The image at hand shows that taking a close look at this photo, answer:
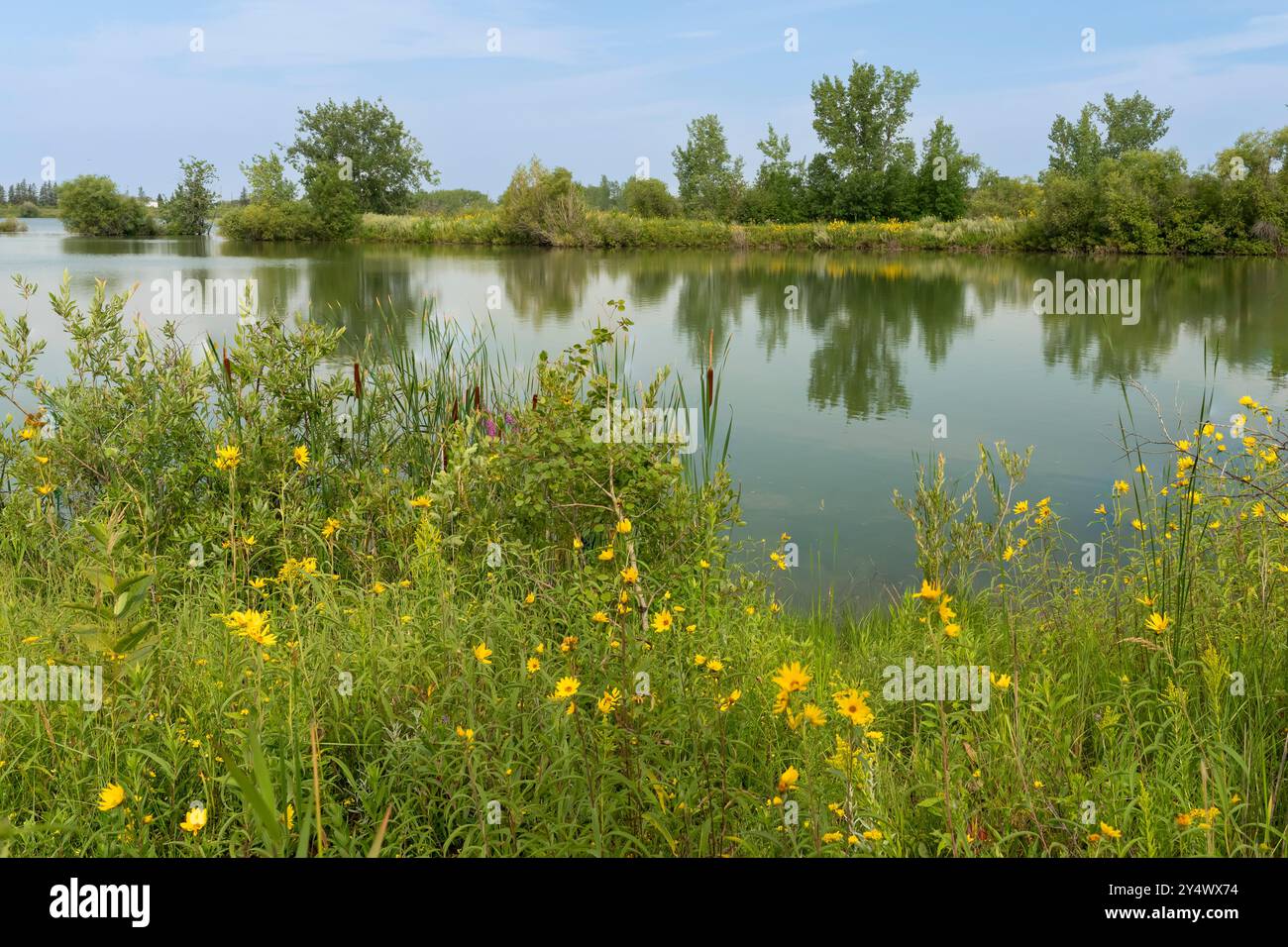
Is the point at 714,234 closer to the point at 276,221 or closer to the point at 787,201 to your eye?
the point at 787,201

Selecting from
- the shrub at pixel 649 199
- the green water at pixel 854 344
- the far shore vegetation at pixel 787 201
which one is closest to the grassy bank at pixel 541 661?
the green water at pixel 854 344

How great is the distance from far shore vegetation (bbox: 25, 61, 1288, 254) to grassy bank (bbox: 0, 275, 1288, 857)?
29985 millimetres

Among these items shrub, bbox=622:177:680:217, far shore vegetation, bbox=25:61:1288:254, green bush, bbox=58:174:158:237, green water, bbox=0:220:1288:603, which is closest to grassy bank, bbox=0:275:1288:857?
green water, bbox=0:220:1288:603

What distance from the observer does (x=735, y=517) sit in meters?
4.07

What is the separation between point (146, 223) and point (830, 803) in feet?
153

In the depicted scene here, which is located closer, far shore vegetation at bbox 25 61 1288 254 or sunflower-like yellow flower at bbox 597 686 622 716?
sunflower-like yellow flower at bbox 597 686 622 716

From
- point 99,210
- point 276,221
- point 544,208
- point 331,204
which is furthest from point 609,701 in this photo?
point 99,210

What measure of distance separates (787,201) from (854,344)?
27.8 m

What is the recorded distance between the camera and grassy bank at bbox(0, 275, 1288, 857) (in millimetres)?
1866

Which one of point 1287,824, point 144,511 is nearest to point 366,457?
point 144,511

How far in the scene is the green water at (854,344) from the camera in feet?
20.6

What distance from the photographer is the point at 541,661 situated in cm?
277

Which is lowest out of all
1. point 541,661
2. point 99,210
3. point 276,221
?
point 541,661

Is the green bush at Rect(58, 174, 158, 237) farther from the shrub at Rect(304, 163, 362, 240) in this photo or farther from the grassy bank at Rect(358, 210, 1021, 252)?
the grassy bank at Rect(358, 210, 1021, 252)
